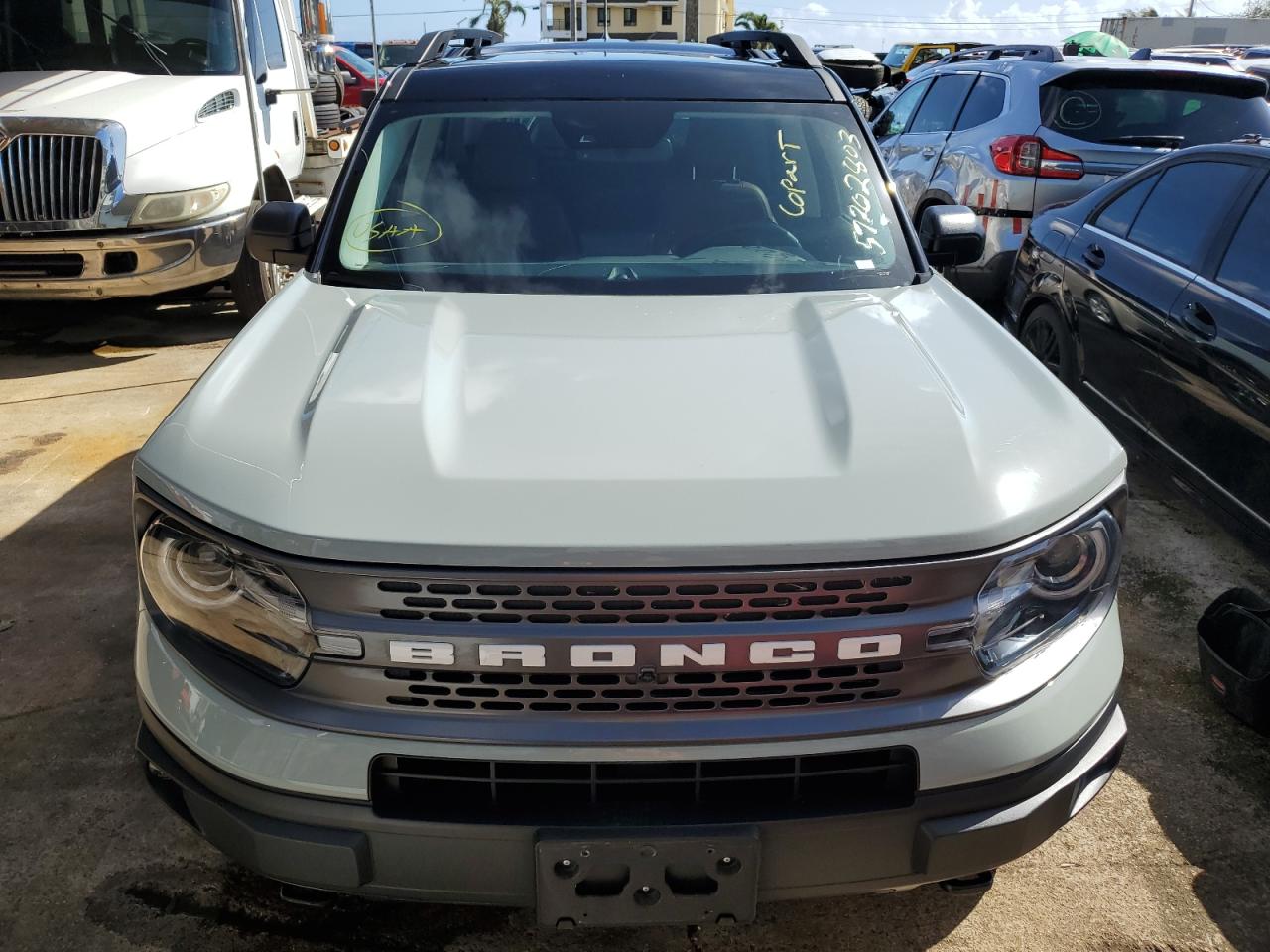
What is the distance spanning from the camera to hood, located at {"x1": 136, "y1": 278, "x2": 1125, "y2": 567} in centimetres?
177

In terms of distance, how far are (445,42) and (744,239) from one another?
1.59 meters

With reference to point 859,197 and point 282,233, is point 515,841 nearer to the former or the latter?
point 859,197

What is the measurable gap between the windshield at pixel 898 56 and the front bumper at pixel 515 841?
27952mm

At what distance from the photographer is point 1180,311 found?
399 cm

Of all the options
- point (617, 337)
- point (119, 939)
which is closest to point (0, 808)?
point (119, 939)

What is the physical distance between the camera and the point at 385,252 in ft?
9.71

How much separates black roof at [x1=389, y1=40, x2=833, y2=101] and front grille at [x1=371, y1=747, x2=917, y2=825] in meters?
2.08

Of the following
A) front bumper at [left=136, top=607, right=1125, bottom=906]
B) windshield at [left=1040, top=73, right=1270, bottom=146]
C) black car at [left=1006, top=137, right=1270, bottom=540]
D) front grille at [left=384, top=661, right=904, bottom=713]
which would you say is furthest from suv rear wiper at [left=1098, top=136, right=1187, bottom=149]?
front grille at [left=384, top=661, right=904, bottom=713]

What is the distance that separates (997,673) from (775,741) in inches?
16.3

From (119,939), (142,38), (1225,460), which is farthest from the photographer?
(142,38)

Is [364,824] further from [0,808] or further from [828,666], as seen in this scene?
[0,808]

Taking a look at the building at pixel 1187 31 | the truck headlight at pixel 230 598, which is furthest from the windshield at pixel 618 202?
the building at pixel 1187 31

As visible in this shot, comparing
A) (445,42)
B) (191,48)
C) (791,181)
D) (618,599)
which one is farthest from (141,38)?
(618,599)

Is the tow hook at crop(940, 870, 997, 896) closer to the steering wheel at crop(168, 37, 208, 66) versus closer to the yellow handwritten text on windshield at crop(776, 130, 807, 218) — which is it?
the yellow handwritten text on windshield at crop(776, 130, 807, 218)
